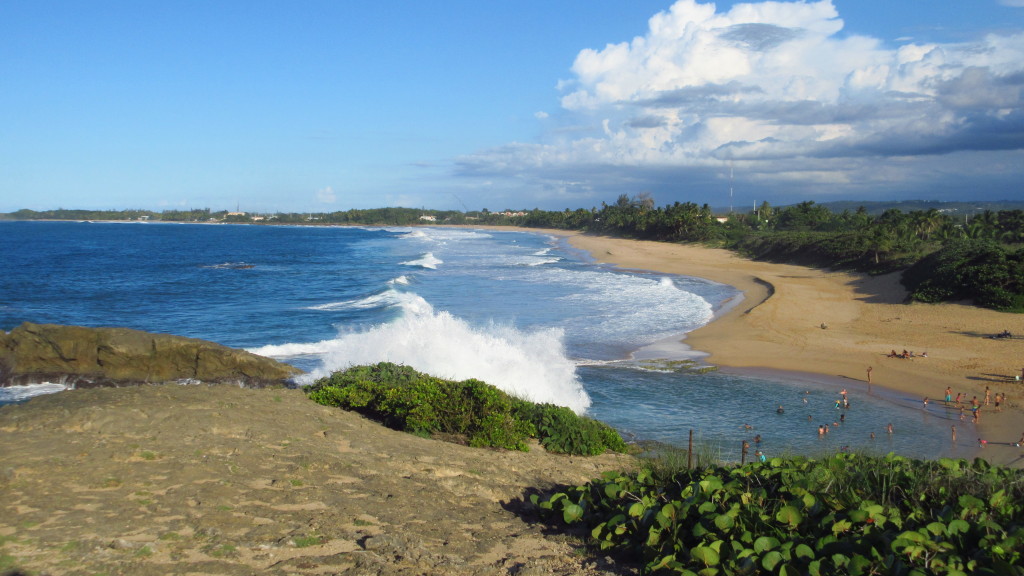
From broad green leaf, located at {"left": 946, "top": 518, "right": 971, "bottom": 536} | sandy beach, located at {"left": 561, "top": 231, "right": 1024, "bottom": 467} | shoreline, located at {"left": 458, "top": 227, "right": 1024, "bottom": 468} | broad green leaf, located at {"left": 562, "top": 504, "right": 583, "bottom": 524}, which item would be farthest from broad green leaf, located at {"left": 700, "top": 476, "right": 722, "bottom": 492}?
sandy beach, located at {"left": 561, "top": 231, "right": 1024, "bottom": 467}

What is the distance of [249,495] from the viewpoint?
641cm

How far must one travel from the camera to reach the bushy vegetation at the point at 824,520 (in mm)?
4531

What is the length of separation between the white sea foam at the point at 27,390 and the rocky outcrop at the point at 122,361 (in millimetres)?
184

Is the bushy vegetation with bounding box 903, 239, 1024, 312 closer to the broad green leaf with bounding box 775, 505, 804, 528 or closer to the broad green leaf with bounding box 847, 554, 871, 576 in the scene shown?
the broad green leaf with bounding box 775, 505, 804, 528

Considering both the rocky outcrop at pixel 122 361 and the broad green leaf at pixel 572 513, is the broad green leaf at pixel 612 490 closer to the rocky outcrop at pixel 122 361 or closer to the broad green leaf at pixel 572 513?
the broad green leaf at pixel 572 513

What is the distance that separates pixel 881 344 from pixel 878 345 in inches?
7.8

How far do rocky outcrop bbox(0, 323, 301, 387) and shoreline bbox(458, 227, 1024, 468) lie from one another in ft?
45.3

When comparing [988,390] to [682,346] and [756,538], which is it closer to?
[682,346]

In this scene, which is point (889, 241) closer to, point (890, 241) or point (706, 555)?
point (890, 241)

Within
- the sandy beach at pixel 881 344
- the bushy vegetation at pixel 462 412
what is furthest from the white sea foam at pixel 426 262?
the bushy vegetation at pixel 462 412

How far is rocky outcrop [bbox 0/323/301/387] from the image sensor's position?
53.5 ft

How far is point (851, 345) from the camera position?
76.4 feet

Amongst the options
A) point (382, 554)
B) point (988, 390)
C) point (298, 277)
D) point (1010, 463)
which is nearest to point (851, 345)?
point (988, 390)

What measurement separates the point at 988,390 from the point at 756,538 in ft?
50.8
